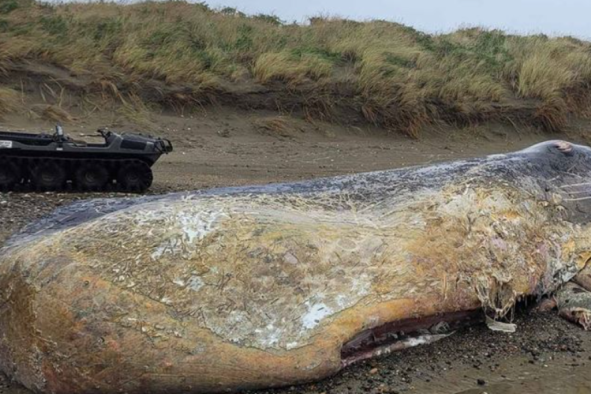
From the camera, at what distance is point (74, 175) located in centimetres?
880

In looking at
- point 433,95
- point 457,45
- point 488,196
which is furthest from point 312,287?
point 457,45

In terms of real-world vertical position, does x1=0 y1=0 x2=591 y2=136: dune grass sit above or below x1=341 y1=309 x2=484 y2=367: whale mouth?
above

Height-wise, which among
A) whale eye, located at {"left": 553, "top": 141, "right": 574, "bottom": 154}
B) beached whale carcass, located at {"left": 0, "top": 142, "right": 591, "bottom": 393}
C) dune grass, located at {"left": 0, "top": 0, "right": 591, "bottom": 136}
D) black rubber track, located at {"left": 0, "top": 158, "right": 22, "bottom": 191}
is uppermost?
dune grass, located at {"left": 0, "top": 0, "right": 591, "bottom": 136}

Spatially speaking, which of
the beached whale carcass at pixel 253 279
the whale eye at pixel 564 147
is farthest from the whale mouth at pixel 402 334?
the whale eye at pixel 564 147

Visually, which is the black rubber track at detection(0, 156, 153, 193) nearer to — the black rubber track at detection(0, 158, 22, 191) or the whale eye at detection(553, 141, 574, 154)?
the black rubber track at detection(0, 158, 22, 191)

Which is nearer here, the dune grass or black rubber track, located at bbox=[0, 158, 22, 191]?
black rubber track, located at bbox=[0, 158, 22, 191]

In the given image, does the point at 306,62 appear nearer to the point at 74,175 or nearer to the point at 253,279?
the point at 74,175

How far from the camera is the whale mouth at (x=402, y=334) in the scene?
13.5 ft

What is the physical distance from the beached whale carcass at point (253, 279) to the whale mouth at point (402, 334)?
0.04 feet

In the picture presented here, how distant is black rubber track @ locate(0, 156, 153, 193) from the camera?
27.8 ft

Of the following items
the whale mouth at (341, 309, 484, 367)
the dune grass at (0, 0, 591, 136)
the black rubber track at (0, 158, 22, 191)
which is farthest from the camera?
the dune grass at (0, 0, 591, 136)

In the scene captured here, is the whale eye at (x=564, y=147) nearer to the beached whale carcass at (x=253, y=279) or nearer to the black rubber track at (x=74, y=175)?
the beached whale carcass at (x=253, y=279)

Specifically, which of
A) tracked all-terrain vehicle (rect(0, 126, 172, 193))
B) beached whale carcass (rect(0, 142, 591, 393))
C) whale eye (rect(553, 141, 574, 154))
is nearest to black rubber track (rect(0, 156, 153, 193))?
tracked all-terrain vehicle (rect(0, 126, 172, 193))

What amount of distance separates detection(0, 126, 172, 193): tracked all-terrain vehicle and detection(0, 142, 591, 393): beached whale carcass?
450cm
